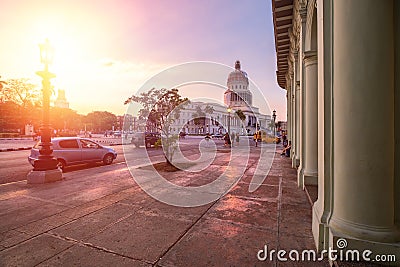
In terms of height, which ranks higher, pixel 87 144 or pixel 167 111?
pixel 167 111

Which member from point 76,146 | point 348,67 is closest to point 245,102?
point 76,146

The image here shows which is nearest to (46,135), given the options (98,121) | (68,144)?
(68,144)

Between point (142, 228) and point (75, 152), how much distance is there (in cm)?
774

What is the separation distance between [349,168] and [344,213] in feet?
1.92

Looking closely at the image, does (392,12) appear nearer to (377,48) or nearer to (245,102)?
(377,48)

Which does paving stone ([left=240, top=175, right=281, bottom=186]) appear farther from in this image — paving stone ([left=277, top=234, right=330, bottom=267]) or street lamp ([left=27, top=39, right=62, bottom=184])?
street lamp ([left=27, top=39, right=62, bottom=184])

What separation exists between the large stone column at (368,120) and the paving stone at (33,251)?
12.2 ft

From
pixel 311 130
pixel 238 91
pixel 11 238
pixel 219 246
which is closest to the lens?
pixel 219 246

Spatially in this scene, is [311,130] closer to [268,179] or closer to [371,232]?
[268,179]

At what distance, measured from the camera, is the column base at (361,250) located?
2.59m

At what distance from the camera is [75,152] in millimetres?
9969

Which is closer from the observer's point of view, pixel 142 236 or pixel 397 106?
pixel 397 106

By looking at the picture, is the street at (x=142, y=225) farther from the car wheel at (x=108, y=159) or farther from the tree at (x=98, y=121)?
the tree at (x=98, y=121)

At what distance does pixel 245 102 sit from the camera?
86125 mm
